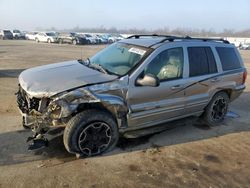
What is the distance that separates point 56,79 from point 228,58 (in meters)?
3.95

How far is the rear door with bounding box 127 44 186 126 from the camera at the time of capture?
504cm

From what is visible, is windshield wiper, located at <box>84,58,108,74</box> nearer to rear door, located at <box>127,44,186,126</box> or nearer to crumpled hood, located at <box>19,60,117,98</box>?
crumpled hood, located at <box>19,60,117,98</box>

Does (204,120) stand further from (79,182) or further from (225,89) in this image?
(79,182)

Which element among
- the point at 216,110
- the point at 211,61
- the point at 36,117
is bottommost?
the point at 216,110

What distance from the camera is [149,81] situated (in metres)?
4.86

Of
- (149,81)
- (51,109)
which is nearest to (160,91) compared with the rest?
(149,81)

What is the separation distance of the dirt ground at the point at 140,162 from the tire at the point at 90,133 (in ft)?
0.52

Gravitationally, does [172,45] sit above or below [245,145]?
above

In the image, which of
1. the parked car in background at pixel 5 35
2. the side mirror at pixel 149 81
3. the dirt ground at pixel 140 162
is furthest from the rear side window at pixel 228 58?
the parked car in background at pixel 5 35

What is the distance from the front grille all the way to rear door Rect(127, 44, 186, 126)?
146 centimetres

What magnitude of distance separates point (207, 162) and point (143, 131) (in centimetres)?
121

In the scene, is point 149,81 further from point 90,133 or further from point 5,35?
point 5,35

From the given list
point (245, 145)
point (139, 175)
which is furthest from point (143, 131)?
point (245, 145)

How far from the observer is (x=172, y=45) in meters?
5.59
